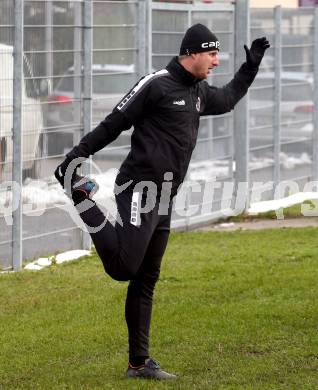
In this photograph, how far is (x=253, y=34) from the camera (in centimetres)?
1684

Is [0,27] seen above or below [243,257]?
above

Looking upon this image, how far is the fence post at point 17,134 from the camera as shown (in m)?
11.6

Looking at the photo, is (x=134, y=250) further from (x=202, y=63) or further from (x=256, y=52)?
(x=256, y=52)

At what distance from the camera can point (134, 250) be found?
7.38 metres

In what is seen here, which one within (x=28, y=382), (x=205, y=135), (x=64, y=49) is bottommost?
(x=28, y=382)

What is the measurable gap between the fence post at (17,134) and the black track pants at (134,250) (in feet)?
14.1

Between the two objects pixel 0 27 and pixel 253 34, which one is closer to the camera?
pixel 0 27

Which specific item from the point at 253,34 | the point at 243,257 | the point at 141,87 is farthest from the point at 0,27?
the point at 253,34

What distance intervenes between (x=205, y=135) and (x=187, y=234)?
174cm

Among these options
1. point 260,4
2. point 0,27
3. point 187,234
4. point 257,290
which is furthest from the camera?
point 260,4

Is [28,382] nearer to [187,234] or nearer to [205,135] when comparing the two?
[187,234]

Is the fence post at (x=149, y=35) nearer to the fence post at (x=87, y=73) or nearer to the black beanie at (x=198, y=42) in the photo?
the fence post at (x=87, y=73)

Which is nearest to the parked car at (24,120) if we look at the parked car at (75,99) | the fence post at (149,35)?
the parked car at (75,99)

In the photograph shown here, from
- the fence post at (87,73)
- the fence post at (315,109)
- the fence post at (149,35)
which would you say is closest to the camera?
the fence post at (87,73)
